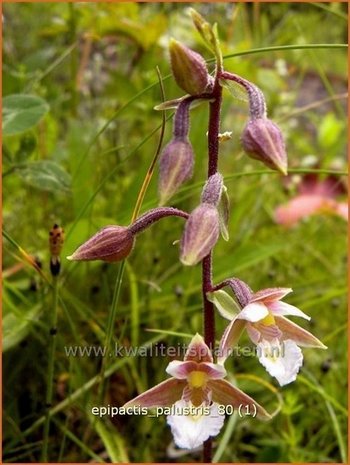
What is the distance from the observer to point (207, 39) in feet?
2.28

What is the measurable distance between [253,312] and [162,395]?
0.14m

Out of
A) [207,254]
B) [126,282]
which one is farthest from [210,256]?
[126,282]

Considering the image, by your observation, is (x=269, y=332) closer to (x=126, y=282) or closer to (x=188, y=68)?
(x=188, y=68)

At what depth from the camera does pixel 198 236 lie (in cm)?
68

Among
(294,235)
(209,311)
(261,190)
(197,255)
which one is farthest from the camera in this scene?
(294,235)

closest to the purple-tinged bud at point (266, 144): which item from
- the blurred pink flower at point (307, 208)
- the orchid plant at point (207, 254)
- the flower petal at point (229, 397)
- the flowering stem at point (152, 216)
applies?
the orchid plant at point (207, 254)

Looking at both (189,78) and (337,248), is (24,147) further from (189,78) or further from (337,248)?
(337,248)

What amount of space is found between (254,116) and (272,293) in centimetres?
18

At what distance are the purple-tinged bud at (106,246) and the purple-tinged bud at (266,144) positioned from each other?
0.16 meters

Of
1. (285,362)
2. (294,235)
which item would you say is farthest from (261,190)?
(285,362)

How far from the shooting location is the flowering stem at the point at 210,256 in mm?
738

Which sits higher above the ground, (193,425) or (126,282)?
(126,282)

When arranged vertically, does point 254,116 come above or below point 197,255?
above

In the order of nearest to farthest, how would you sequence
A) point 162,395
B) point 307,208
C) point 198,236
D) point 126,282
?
point 198,236 < point 162,395 < point 126,282 < point 307,208
